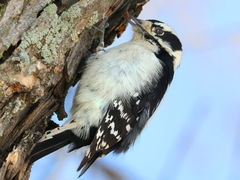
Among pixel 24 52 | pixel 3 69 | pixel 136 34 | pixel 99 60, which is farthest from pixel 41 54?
pixel 136 34

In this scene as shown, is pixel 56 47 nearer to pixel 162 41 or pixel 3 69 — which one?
pixel 3 69

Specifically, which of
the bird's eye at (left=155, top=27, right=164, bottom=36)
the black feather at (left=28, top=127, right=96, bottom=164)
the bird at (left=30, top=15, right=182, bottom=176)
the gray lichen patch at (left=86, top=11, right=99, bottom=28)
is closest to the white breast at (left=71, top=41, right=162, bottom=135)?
the bird at (left=30, top=15, right=182, bottom=176)

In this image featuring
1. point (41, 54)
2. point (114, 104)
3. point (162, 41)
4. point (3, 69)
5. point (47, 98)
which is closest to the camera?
point (3, 69)

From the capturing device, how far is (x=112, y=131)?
2.71 meters

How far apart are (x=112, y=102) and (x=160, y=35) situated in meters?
0.96

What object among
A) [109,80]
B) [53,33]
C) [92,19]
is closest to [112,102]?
[109,80]

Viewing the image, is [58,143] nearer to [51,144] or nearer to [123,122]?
[51,144]

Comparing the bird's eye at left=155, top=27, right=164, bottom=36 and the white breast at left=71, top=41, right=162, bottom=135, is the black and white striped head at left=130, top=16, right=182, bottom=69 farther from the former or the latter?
the white breast at left=71, top=41, right=162, bottom=135

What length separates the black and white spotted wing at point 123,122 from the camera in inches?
105

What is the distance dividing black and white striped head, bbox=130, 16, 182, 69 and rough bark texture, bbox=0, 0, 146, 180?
28.5 inches

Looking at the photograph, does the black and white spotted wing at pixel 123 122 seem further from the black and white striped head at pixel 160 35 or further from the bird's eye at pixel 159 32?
the bird's eye at pixel 159 32

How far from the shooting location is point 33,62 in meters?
2.08

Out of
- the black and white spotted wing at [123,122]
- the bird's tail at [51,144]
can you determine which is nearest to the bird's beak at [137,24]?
the black and white spotted wing at [123,122]

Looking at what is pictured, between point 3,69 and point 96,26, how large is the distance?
1.04m
